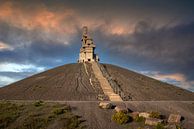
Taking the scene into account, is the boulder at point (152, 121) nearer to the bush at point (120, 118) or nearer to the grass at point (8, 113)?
the bush at point (120, 118)

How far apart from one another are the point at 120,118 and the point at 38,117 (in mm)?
7988

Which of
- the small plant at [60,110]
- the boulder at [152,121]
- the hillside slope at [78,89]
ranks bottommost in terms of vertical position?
the boulder at [152,121]

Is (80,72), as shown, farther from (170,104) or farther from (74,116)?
(74,116)

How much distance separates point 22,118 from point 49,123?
9.59ft

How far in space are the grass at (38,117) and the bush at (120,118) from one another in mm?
3307

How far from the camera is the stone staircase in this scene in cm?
5530

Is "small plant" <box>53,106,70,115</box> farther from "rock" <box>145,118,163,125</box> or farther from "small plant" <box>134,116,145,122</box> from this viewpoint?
"rock" <box>145,118,163,125</box>

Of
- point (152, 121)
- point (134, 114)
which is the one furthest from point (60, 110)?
point (152, 121)

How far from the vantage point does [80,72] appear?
77125 mm

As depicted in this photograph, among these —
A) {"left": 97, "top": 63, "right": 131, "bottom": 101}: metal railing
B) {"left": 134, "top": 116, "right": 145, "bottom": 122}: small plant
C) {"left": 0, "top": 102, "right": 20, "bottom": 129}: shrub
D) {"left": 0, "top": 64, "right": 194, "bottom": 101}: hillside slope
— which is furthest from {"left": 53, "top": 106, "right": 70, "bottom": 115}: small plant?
{"left": 97, "top": 63, "right": 131, "bottom": 101}: metal railing

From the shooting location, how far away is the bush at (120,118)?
25.9 metres

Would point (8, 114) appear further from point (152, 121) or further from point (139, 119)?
point (152, 121)

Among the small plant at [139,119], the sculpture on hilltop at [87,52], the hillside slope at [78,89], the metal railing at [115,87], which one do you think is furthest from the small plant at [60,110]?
the sculpture on hilltop at [87,52]

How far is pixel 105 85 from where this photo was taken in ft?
210
